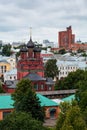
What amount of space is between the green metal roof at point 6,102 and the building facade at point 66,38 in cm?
11965

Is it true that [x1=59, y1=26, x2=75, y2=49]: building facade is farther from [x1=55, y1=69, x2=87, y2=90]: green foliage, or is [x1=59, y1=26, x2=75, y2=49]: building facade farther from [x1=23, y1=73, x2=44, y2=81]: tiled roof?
[x1=55, y1=69, x2=87, y2=90]: green foliage

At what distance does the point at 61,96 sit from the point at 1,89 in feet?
19.7

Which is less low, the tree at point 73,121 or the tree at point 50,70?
the tree at point 73,121

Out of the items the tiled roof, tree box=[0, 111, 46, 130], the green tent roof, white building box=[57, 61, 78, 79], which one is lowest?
white building box=[57, 61, 78, 79]

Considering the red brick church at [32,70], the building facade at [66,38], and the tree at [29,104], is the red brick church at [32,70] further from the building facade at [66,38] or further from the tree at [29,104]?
the building facade at [66,38]

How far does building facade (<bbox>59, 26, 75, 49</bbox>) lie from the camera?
148 m

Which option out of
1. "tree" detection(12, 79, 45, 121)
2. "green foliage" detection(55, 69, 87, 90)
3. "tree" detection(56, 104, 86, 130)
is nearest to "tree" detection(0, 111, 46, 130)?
"tree" detection(56, 104, 86, 130)

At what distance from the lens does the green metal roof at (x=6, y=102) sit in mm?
28328

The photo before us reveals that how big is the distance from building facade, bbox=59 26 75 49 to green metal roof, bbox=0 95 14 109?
11965 cm

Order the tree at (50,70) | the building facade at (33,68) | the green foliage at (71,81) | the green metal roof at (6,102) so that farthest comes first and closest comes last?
the tree at (50,70) < the building facade at (33,68) < the green foliage at (71,81) < the green metal roof at (6,102)

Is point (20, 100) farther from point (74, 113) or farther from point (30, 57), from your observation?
point (30, 57)

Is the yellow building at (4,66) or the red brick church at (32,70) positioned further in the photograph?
the yellow building at (4,66)

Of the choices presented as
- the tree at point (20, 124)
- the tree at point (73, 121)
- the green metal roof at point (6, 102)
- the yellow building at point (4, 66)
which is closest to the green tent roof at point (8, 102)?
the green metal roof at point (6, 102)

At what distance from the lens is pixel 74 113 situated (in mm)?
15000
